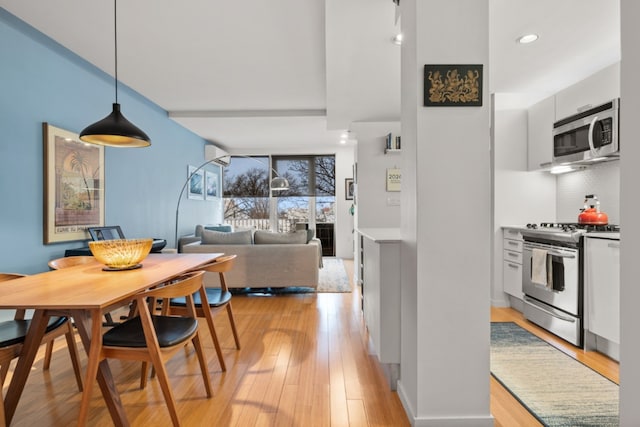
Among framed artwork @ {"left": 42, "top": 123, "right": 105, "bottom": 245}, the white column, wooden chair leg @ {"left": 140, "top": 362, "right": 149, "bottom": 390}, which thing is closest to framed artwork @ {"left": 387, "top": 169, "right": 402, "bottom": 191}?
A: the white column

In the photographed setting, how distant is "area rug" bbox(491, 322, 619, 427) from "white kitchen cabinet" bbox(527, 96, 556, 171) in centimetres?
185

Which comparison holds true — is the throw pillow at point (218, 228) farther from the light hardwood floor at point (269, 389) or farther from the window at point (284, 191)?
the light hardwood floor at point (269, 389)

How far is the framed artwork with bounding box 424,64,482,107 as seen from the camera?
1.65 metres

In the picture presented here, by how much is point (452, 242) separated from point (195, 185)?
5615 mm

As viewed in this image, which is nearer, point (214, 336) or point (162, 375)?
point (162, 375)

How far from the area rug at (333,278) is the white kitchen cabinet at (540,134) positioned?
275cm

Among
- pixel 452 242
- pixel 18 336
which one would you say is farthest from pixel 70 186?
pixel 452 242

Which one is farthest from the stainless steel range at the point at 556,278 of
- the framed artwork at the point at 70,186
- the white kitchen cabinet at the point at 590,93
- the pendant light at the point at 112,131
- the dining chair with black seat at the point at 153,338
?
the framed artwork at the point at 70,186

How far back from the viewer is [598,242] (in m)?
2.54

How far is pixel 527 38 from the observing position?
2.59m

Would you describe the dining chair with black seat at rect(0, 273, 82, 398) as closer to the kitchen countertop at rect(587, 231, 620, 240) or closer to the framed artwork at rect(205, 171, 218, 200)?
the kitchen countertop at rect(587, 231, 620, 240)

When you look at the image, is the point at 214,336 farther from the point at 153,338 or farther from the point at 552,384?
the point at 552,384

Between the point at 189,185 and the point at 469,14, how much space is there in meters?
5.44

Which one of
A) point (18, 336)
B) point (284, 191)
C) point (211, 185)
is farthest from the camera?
point (284, 191)
